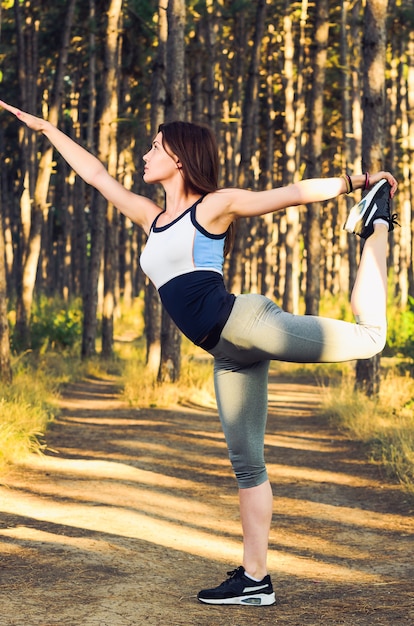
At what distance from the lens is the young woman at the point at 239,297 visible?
14.8 ft

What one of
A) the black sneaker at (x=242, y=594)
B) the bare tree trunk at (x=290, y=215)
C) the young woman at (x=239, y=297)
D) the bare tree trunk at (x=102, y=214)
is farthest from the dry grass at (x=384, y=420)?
the bare tree trunk at (x=290, y=215)

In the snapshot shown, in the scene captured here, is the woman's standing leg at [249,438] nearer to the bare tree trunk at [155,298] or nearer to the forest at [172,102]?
the forest at [172,102]

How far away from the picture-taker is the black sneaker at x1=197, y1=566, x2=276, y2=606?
512cm

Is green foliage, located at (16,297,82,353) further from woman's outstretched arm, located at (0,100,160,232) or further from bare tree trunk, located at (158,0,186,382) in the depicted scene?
woman's outstretched arm, located at (0,100,160,232)

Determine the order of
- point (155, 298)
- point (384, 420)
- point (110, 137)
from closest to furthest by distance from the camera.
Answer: point (384, 420)
point (155, 298)
point (110, 137)

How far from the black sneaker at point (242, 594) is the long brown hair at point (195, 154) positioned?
5.32ft

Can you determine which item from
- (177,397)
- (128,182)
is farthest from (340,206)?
(177,397)

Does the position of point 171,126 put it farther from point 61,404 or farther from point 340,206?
point 340,206

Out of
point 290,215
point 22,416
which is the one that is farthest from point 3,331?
point 290,215

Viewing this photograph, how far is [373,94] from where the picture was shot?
14.3m

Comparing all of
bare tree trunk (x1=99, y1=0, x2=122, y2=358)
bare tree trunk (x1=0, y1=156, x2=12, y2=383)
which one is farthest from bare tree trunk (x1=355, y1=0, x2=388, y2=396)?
bare tree trunk (x1=99, y1=0, x2=122, y2=358)

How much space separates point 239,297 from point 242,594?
1537 millimetres

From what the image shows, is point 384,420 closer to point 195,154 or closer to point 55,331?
point 195,154

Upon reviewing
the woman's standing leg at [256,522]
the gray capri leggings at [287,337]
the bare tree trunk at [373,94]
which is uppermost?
the bare tree trunk at [373,94]
